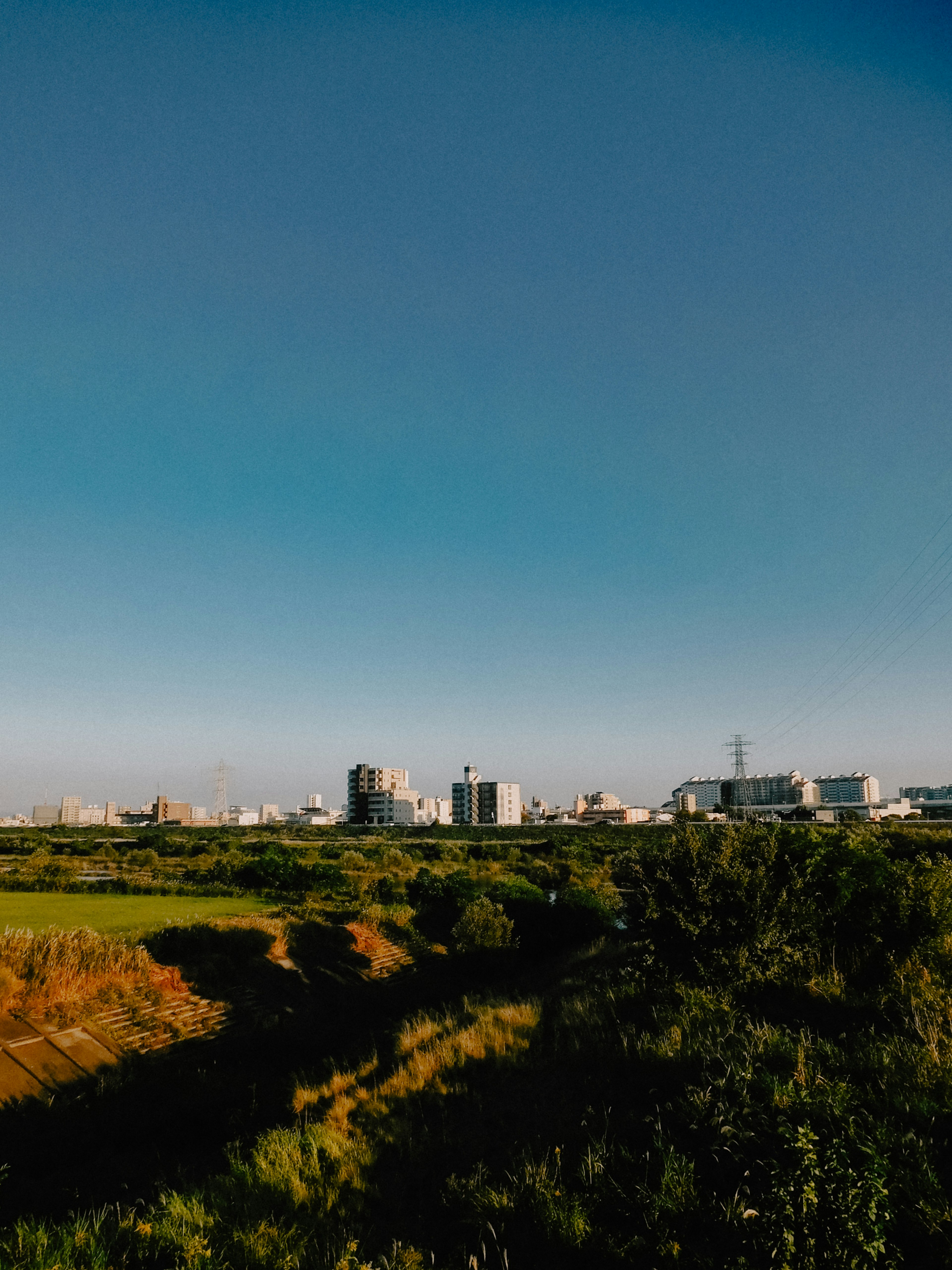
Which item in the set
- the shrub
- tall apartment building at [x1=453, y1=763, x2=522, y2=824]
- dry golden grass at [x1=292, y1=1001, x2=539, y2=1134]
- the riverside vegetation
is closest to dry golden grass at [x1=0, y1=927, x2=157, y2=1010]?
the riverside vegetation

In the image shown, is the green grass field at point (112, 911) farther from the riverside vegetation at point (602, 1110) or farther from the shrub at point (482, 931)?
the shrub at point (482, 931)

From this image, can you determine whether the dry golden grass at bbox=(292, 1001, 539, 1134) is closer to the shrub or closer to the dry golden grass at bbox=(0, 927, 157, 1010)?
the dry golden grass at bbox=(0, 927, 157, 1010)

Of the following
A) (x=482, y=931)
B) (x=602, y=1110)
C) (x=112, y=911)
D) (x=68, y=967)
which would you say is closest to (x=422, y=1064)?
(x=602, y=1110)

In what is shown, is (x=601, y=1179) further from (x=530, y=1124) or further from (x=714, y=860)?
(x=714, y=860)

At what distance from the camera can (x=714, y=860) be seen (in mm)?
14641

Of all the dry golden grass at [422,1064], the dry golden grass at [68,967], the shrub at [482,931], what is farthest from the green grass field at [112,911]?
the dry golden grass at [422,1064]

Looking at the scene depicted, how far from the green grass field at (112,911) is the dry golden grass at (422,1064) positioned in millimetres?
12644

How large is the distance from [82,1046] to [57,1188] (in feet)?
17.6

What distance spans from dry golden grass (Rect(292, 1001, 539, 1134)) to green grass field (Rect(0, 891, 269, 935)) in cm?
1264

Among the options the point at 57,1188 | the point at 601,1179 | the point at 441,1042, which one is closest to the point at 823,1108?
the point at 601,1179

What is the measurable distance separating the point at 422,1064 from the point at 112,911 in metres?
23.2

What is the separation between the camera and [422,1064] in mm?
14812

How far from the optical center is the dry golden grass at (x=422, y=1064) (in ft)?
44.6

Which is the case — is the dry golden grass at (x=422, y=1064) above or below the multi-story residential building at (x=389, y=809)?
above
